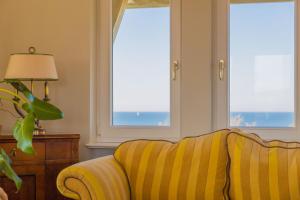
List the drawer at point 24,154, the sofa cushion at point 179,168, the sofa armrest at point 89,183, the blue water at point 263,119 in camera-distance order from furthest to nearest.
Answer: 1. the blue water at point 263,119
2. the drawer at point 24,154
3. the sofa cushion at point 179,168
4. the sofa armrest at point 89,183

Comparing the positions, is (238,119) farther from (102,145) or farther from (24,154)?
(24,154)

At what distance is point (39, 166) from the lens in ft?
8.72

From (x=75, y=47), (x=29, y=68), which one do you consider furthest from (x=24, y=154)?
(x=75, y=47)

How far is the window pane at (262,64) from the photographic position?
2.96 metres

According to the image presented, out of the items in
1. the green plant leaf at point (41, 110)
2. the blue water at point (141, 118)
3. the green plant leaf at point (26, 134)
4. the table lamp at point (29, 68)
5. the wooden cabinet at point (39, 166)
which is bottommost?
the wooden cabinet at point (39, 166)

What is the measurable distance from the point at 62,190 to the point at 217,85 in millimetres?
1521

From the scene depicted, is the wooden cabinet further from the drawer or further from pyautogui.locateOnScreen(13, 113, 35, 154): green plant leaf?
pyautogui.locateOnScreen(13, 113, 35, 154): green plant leaf

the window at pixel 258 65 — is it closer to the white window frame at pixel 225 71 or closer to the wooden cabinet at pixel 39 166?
the white window frame at pixel 225 71

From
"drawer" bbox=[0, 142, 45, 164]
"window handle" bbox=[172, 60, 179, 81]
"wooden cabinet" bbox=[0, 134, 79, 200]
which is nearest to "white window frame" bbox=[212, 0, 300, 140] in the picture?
"window handle" bbox=[172, 60, 179, 81]


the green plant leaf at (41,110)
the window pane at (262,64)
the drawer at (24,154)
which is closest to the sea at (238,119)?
the window pane at (262,64)

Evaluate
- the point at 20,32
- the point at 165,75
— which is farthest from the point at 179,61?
the point at 20,32

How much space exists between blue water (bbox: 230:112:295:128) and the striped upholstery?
762 mm

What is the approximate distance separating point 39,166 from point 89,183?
87 centimetres

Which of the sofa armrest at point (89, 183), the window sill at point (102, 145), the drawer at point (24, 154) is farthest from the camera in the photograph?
the window sill at point (102, 145)
